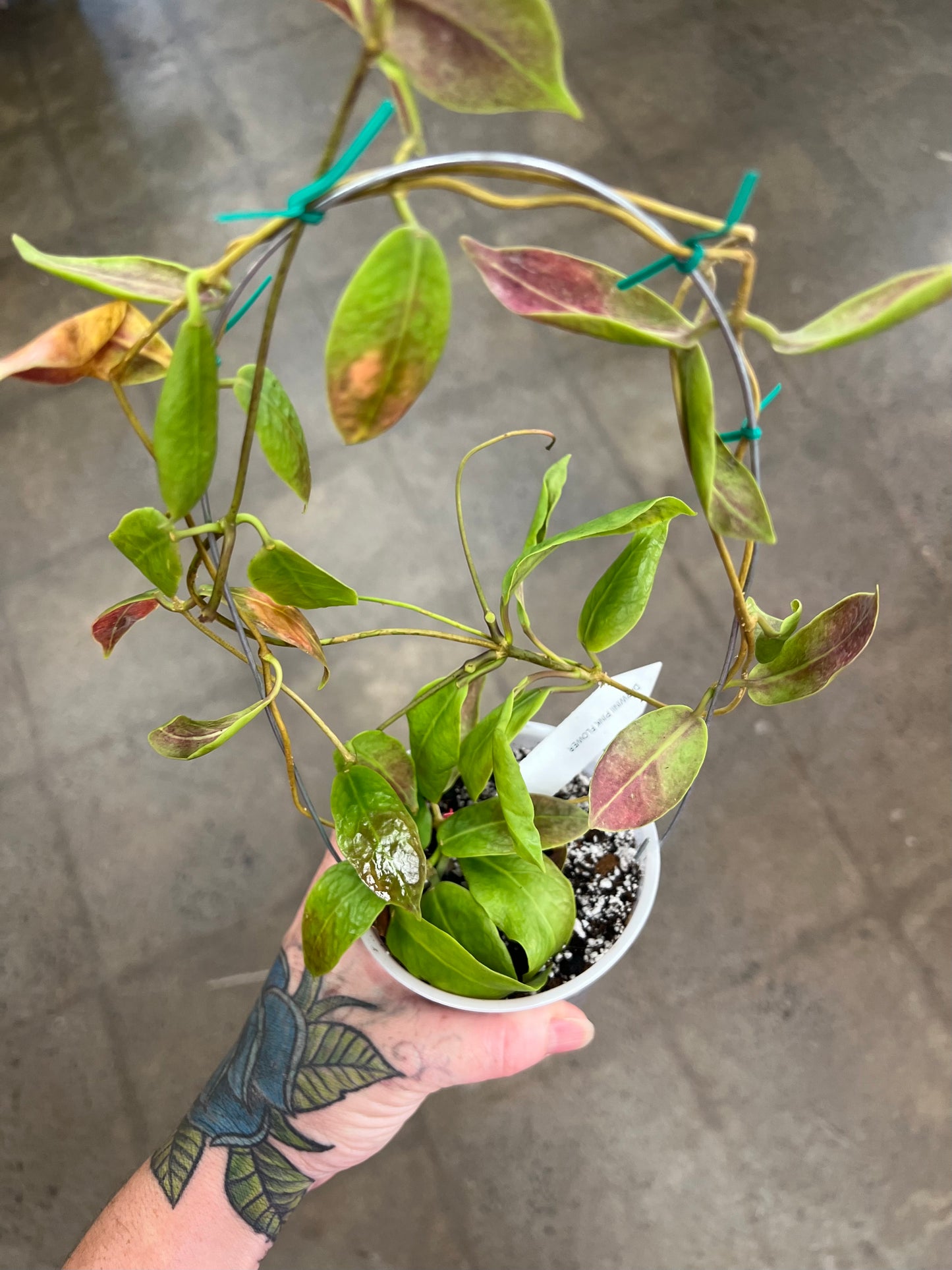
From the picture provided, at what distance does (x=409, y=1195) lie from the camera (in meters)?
1.13

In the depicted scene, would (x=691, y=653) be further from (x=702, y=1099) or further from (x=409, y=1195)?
(x=409, y=1195)

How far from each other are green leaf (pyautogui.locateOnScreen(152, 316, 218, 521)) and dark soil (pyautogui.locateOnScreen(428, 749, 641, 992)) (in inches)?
18.3

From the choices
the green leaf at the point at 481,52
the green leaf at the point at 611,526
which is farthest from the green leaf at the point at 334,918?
the green leaf at the point at 481,52

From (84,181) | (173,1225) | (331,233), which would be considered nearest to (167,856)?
(173,1225)

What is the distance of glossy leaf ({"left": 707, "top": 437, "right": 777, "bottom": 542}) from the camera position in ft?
1.09

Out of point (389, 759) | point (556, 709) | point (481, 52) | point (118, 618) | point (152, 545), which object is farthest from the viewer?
point (556, 709)

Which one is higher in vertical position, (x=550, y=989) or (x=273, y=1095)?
(x=550, y=989)

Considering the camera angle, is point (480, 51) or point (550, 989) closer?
point (480, 51)

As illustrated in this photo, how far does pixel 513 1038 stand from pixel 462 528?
1.43 ft

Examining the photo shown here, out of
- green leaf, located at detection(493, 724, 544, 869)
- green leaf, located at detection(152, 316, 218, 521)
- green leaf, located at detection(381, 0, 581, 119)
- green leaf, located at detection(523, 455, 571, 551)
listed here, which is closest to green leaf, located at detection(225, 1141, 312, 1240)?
green leaf, located at detection(493, 724, 544, 869)

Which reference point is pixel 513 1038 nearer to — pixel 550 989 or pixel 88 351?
pixel 550 989

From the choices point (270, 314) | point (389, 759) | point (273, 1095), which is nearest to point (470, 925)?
point (389, 759)

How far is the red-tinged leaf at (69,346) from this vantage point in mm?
399

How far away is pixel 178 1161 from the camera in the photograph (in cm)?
86
